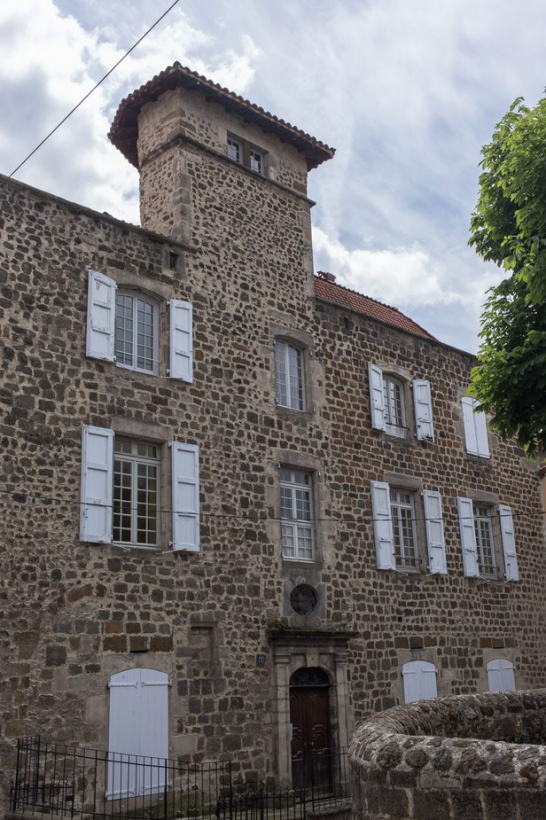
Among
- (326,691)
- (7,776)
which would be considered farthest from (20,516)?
(326,691)

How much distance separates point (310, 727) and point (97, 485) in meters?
5.03

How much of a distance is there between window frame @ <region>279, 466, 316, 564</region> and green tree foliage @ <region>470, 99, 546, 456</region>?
3.92 meters

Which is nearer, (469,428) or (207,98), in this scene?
(207,98)

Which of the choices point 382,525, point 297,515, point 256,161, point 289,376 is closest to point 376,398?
point 289,376

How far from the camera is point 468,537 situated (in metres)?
16.1

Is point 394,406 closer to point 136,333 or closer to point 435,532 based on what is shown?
point 435,532

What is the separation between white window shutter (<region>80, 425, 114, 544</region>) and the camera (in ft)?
34.0

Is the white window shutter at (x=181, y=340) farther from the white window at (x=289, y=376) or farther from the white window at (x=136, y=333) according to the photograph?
the white window at (x=289, y=376)

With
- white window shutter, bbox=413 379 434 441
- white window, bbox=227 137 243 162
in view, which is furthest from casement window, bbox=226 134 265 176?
white window shutter, bbox=413 379 434 441

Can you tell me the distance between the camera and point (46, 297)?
10.8 metres

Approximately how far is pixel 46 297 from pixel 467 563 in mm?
9407

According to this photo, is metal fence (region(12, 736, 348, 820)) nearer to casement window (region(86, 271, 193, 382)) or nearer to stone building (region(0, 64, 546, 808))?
stone building (region(0, 64, 546, 808))

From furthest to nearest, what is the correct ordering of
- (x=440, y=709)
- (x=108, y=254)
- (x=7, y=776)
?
(x=108, y=254) → (x=7, y=776) → (x=440, y=709)

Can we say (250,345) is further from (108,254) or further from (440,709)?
(440,709)
